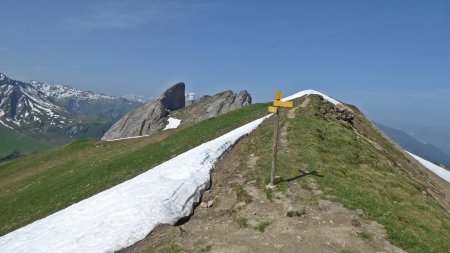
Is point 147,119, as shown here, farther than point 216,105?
Yes

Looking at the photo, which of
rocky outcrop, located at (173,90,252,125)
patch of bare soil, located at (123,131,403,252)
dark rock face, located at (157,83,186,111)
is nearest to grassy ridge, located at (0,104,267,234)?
patch of bare soil, located at (123,131,403,252)

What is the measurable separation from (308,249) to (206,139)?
2892cm

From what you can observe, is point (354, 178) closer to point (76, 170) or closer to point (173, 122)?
point (76, 170)

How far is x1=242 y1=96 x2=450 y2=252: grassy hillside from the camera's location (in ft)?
70.5

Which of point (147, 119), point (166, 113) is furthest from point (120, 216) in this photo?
point (166, 113)

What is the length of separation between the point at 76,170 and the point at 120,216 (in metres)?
28.4

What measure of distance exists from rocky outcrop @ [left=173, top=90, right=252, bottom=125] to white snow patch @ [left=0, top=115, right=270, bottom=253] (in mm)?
92925

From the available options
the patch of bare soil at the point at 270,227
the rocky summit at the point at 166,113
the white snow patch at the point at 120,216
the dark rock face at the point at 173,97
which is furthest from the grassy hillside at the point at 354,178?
the dark rock face at the point at 173,97

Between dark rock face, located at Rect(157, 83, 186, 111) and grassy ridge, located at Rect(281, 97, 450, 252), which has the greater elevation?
dark rock face, located at Rect(157, 83, 186, 111)

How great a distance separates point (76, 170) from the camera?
49.7 m

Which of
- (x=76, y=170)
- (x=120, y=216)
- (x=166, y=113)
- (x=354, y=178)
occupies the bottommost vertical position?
(x=76, y=170)

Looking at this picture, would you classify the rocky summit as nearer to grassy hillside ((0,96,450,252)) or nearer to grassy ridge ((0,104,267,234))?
grassy ridge ((0,104,267,234))

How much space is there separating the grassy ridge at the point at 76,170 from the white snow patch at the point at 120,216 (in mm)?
8466

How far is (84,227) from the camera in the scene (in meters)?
23.3
